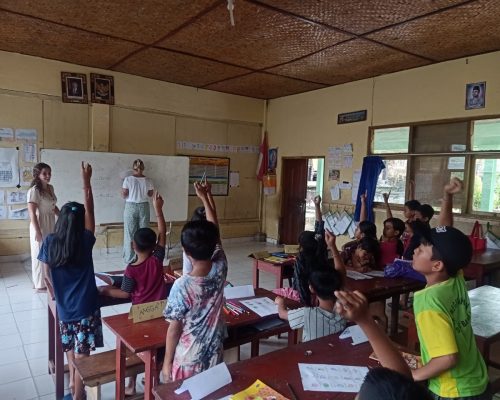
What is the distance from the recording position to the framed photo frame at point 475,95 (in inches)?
181

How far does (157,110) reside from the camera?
6598 mm

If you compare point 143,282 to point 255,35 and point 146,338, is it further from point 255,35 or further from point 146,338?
point 255,35

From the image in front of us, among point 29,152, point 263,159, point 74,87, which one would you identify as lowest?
point 29,152

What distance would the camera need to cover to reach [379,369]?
0.76 metres

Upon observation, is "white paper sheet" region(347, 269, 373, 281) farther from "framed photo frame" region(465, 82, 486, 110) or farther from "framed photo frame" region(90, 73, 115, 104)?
"framed photo frame" region(90, 73, 115, 104)

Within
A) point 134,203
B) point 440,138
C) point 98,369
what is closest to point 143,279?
point 98,369

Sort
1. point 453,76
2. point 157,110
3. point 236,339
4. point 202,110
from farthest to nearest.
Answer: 1. point 202,110
2. point 157,110
3. point 453,76
4. point 236,339

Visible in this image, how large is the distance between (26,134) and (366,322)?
595cm

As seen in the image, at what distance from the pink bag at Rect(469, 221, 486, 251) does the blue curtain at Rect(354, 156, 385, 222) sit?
155cm

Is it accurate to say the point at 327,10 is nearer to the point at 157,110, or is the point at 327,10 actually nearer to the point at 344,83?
the point at 344,83

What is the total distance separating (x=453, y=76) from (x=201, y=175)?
4.41 meters

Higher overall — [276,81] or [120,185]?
[276,81]

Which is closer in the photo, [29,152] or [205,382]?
[205,382]

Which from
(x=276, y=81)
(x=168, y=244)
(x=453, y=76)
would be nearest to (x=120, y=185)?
(x=168, y=244)
